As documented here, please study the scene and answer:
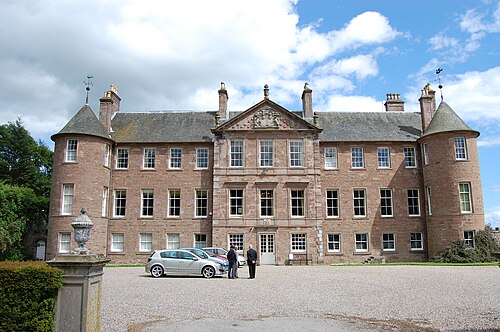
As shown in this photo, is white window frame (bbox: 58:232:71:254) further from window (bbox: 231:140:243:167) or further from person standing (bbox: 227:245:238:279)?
person standing (bbox: 227:245:238:279)

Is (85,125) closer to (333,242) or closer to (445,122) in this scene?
(333,242)

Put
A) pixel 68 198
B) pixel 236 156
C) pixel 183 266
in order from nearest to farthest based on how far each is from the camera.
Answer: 1. pixel 183 266
2. pixel 68 198
3. pixel 236 156

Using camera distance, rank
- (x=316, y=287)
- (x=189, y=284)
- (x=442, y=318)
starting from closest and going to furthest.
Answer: (x=442, y=318) → (x=316, y=287) → (x=189, y=284)

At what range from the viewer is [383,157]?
33.2 metres

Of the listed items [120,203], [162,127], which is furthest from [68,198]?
[162,127]

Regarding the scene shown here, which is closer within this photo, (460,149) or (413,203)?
(460,149)

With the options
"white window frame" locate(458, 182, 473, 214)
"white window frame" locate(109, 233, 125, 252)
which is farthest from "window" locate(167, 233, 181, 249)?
"white window frame" locate(458, 182, 473, 214)

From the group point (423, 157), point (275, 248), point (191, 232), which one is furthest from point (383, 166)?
point (191, 232)

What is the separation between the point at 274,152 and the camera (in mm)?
31812

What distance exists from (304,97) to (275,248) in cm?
1259

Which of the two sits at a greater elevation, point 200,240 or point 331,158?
point 331,158

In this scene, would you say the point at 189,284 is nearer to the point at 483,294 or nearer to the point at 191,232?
the point at 483,294

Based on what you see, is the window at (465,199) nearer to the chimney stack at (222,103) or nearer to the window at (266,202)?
the window at (266,202)

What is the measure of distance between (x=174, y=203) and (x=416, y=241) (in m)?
19.2
